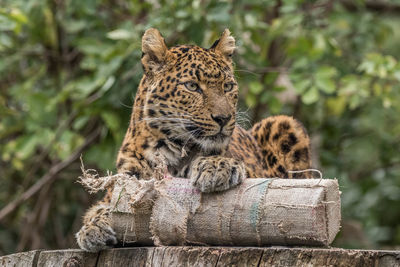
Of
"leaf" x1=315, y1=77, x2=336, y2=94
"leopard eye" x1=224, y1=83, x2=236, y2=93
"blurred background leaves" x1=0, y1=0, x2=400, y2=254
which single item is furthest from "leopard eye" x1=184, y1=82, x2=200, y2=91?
"leaf" x1=315, y1=77, x2=336, y2=94

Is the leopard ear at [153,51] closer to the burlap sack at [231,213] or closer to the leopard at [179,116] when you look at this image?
the leopard at [179,116]

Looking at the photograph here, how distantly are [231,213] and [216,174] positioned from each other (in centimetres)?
31

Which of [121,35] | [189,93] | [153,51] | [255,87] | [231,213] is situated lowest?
[255,87]

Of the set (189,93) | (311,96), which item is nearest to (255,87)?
(311,96)

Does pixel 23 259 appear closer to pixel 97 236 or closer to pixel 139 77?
pixel 97 236

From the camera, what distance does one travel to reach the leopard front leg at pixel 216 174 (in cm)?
452

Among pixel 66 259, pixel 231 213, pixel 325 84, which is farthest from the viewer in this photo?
pixel 325 84

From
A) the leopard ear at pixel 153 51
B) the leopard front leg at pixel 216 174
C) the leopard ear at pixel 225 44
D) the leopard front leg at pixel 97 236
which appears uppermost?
the leopard ear at pixel 153 51

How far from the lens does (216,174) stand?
4.54 metres

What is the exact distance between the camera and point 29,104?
369 inches

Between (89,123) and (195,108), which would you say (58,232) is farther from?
(195,108)

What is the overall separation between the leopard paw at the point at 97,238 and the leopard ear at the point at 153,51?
1.54 meters

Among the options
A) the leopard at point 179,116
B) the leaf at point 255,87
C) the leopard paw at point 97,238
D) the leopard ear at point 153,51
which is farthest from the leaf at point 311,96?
the leopard paw at point 97,238

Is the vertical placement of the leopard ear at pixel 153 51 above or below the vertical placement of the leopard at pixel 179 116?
above
